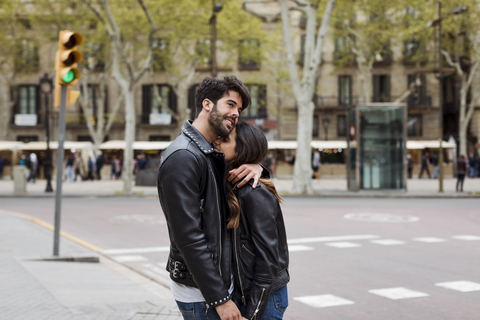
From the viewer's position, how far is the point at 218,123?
2334 millimetres

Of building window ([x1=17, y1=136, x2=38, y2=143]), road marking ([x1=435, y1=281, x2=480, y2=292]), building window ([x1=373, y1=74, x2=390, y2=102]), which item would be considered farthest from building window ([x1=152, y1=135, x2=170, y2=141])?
road marking ([x1=435, y1=281, x2=480, y2=292])

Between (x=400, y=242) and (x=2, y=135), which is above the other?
(x=2, y=135)

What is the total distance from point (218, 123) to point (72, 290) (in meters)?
3.91

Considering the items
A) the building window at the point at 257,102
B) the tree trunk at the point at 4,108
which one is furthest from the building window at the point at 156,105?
the tree trunk at the point at 4,108

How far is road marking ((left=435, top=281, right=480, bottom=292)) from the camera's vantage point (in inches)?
227

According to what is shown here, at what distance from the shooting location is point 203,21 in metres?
28.5

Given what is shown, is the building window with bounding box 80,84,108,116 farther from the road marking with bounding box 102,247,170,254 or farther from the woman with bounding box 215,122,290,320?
the woman with bounding box 215,122,290,320

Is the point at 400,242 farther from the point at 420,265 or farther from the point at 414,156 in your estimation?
the point at 414,156

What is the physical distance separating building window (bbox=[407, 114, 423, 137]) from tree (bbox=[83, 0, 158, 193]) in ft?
70.5

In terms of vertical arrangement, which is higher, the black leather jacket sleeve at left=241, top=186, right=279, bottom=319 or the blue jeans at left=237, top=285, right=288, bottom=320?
the black leather jacket sleeve at left=241, top=186, right=279, bottom=319

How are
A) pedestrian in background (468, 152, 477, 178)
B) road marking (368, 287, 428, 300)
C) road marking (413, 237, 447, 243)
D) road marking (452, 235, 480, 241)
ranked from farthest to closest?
pedestrian in background (468, 152, 477, 178) → road marking (452, 235, 480, 241) → road marking (413, 237, 447, 243) → road marking (368, 287, 428, 300)

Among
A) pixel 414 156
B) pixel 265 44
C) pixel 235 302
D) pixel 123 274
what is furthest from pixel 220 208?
pixel 414 156

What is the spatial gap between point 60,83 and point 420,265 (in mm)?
5267

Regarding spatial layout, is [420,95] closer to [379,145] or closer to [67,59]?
[379,145]
